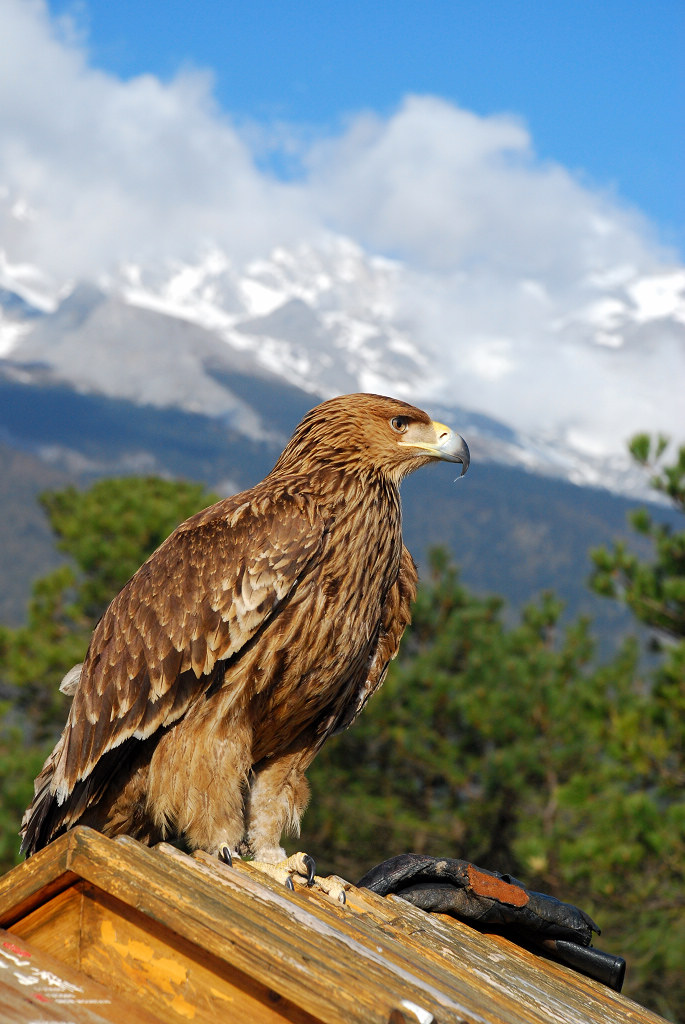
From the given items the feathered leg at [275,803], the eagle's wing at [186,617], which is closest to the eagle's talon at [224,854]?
the feathered leg at [275,803]

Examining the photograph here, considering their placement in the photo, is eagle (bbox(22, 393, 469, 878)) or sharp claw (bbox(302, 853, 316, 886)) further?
eagle (bbox(22, 393, 469, 878))

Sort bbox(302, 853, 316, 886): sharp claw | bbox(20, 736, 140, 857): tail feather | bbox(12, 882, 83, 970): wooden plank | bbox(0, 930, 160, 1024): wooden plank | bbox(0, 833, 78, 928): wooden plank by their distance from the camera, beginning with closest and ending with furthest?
bbox(0, 930, 160, 1024): wooden plank < bbox(0, 833, 78, 928): wooden plank < bbox(12, 882, 83, 970): wooden plank < bbox(302, 853, 316, 886): sharp claw < bbox(20, 736, 140, 857): tail feather

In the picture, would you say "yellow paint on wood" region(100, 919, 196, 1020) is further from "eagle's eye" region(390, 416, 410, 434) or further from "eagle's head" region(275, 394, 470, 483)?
"eagle's eye" region(390, 416, 410, 434)

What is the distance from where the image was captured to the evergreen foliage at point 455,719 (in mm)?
12664

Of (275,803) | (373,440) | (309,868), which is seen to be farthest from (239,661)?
(373,440)

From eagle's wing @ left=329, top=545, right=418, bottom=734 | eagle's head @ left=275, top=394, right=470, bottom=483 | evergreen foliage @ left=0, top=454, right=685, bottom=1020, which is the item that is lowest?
evergreen foliage @ left=0, top=454, right=685, bottom=1020

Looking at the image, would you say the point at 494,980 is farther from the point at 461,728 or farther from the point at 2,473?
the point at 2,473

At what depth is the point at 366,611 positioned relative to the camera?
3.88m

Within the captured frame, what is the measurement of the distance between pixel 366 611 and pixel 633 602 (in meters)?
8.48

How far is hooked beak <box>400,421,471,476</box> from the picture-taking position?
4293 mm

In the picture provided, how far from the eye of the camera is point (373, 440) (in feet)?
14.1

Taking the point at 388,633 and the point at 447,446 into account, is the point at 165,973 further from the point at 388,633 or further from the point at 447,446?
the point at 447,446

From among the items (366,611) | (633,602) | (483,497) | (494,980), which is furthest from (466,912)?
(483,497)

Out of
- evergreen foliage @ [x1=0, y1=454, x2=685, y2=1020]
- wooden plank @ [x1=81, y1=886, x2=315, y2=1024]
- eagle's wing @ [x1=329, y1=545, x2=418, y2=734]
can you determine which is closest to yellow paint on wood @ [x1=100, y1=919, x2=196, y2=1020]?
wooden plank @ [x1=81, y1=886, x2=315, y2=1024]
